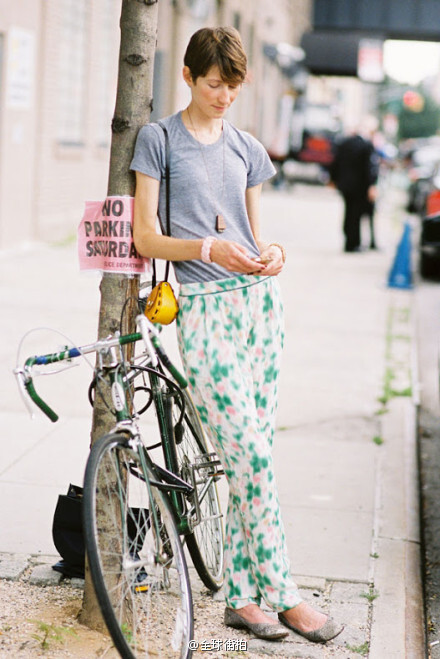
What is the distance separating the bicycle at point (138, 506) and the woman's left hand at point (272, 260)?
0.42 meters

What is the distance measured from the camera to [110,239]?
144 inches

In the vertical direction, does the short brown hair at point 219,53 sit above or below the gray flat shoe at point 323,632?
above

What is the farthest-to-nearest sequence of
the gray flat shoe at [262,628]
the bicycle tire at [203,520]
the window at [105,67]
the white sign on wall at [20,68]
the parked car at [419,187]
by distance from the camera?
the parked car at [419,187] → the window at [105,67] → the white sign on wall at [20,68] → the bicycle tire at [203,520] → the gray flat shoe at [262,628]

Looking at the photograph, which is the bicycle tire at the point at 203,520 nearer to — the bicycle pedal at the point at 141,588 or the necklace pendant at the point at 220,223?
the bicycle pedal at the point at 141,588

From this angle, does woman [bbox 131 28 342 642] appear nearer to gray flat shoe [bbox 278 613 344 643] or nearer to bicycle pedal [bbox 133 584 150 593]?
gray flat shoe [bbox 278 613 344 643]

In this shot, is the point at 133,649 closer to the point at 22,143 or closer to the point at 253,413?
the point at 253,413

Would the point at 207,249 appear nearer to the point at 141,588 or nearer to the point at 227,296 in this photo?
the point at 227,296

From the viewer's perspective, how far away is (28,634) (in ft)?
12.0

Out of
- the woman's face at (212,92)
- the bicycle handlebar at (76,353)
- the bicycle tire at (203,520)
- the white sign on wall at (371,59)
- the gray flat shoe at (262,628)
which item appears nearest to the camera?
the bicycle handlebar at (76,353)

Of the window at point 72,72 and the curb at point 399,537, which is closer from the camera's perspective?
the curb at point 399,537

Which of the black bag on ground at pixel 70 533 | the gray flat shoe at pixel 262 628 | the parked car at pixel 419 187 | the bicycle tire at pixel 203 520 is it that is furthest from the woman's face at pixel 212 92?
the parked car at pixel 419 187

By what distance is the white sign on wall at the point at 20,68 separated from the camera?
12.9m

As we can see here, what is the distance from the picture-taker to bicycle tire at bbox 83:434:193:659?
A: 309cm

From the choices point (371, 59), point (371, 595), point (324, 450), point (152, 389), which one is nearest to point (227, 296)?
point (152, 389)
